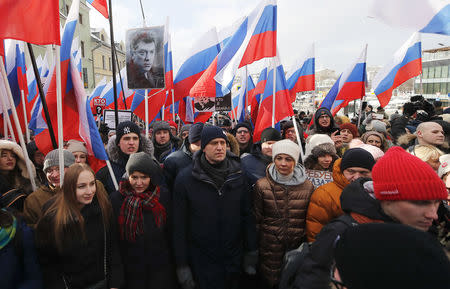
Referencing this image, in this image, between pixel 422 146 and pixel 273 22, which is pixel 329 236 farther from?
pixel 273 22

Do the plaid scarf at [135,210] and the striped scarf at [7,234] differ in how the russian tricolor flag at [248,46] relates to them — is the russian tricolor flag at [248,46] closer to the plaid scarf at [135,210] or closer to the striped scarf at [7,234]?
the plaid scarf at [135,210]

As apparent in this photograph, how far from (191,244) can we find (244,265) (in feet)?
1.86

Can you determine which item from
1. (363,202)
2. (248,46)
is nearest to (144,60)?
(248,46)

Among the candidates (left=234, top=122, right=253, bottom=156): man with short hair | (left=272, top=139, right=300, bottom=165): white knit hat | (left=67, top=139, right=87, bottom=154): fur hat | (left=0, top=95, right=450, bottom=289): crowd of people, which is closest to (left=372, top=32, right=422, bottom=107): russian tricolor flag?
(left=0, top=95, right=450, bottom=289): crowd of people

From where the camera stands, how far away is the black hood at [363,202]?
1310mm

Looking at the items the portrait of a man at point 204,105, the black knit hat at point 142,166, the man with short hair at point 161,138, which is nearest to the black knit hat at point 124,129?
the black knit hat at point 142,166

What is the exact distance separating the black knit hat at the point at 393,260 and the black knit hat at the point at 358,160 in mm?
1702

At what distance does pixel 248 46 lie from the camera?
14.2 ft

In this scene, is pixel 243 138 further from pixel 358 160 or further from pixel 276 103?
pixel 358 160

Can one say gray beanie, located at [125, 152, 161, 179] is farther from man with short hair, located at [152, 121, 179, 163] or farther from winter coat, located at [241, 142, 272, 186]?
man with short hair, located at [152, 121, 179, 163]

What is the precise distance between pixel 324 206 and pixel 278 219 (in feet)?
1.53

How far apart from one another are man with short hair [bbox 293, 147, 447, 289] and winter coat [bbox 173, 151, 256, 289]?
48.7 inches

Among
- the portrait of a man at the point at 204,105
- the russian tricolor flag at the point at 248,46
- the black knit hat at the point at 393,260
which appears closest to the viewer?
the black knit hat at the point at 393,260

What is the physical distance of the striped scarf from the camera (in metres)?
1.70
